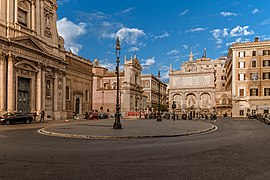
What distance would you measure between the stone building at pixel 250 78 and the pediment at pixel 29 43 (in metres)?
47.0

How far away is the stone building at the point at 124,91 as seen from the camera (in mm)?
69312

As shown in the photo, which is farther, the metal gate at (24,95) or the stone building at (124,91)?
the stone building at (124,91)

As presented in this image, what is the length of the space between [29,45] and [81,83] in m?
18.5

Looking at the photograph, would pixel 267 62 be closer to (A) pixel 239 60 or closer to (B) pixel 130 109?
(A) pixel 239 60

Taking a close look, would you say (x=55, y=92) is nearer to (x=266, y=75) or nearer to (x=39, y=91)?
(x=39, y=91)

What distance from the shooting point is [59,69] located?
41.3 meters

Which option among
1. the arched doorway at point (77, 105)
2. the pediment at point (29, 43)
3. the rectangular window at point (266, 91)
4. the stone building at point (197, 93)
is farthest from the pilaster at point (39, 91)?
the stone building at point (197, 93)

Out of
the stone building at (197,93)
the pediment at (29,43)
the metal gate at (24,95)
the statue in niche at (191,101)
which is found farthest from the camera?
the statue in niche at (191,101)

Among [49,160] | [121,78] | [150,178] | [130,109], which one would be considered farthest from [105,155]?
[121,78]

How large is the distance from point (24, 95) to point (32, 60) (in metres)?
4.66

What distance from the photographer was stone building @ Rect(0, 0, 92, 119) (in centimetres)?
2998

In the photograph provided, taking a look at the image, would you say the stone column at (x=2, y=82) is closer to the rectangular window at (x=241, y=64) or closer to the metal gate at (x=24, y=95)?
the metal gate at (x=24, y=95)

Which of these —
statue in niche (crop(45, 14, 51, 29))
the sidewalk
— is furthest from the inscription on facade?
the sidewalk

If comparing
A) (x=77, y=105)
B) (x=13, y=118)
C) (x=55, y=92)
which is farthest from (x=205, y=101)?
(x=13, y=118)
